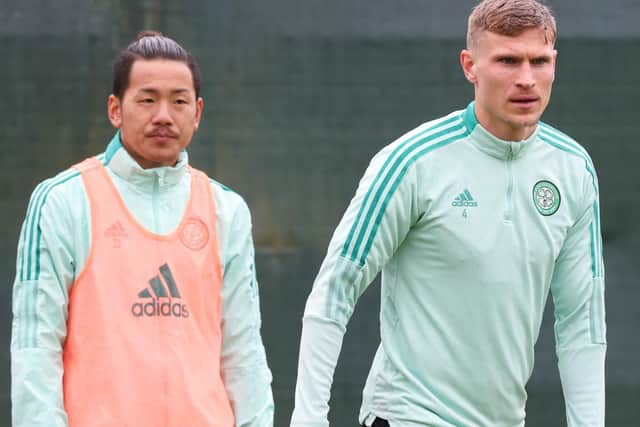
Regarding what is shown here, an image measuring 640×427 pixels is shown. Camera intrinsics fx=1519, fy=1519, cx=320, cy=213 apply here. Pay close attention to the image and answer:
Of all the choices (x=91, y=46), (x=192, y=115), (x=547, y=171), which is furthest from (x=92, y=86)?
(x=547, y=171)

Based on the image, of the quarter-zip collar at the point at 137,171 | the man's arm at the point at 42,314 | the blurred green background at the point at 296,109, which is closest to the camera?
the man's arm at the point at 42,314

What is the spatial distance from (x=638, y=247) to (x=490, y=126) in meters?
1.54

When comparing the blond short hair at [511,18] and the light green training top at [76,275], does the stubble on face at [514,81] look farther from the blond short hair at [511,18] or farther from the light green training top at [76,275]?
the light green training top at [76,275]

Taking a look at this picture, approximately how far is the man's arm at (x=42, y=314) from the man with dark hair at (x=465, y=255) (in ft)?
1.78

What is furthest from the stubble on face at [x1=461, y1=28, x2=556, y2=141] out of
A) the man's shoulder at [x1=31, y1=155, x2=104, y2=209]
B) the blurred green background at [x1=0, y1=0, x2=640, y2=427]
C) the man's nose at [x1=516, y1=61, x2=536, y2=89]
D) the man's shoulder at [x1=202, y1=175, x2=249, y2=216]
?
the blurred green background at [x1=0, y1=0, x2=640, y2=427]

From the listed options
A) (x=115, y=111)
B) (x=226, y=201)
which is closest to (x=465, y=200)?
(x=226, y=201)

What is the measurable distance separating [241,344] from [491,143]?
0.75 metres

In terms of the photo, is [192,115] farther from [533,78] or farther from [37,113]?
[37,113]

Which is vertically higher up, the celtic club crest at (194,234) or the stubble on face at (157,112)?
the stubble on face at (157,112)

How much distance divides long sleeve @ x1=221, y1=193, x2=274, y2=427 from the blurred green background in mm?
1414

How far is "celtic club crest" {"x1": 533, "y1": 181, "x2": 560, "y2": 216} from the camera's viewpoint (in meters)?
3.55

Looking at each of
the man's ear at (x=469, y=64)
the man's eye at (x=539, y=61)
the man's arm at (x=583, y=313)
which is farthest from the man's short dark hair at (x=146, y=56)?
the man's arm at (x=583, y=313)

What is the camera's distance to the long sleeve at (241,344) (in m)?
3.43

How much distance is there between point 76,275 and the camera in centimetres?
→ 327
